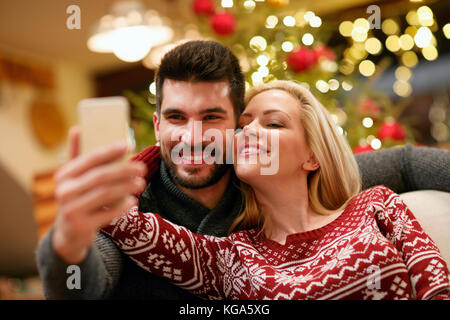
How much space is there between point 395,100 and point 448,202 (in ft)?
8.96

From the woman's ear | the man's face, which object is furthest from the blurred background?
the woman's ear

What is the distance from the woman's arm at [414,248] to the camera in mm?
885

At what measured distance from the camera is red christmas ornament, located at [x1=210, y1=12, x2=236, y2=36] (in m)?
1.51

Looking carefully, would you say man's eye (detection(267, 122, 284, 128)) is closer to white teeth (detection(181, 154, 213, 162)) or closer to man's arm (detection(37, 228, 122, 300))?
white teeth (detection(181, 154, 213, 162))

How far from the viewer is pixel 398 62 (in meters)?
3.70

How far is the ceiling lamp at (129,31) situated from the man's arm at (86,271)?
4.31 feet

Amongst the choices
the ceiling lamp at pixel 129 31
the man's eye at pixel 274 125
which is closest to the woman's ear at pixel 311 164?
the man's eye at pixel 274 125

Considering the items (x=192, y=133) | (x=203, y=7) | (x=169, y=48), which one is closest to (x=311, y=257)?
(x=192, y=133)

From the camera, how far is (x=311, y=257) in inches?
39.6

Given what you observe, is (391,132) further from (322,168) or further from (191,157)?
(191,157)

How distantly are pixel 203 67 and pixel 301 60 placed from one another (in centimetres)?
50
